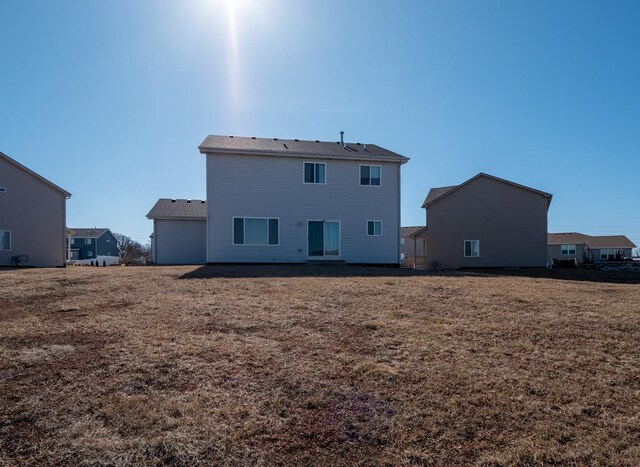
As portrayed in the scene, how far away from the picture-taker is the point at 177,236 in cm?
2367

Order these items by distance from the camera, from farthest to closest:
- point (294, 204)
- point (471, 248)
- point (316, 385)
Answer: point (471, 248) < point (294, 204) < point (316, 385)

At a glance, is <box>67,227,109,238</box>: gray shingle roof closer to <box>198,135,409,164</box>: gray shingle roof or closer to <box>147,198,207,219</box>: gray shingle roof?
<box>147,198,207,219</box>: gray shingle roof

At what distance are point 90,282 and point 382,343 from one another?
7544mm

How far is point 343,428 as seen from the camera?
3172 millimetres

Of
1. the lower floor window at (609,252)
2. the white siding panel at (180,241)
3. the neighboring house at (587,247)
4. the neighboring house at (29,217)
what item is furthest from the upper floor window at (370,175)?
the lower floor window at (609,252)

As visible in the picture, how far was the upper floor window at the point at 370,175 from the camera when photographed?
1881 cm

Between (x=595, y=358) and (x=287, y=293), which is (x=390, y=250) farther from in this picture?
(x=595, y=358)

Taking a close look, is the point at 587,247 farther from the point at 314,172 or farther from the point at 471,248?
the point at 314,172

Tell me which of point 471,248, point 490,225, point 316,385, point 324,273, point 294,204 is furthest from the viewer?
point 471,248

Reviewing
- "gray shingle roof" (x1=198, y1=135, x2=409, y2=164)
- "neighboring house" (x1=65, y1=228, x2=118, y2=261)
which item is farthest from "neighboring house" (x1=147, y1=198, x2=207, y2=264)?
"neighboring house" (x1=65, y1=228, x2=118, y2=261)

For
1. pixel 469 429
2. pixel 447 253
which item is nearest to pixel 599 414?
pixel 469 429

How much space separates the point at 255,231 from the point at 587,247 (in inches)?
1843

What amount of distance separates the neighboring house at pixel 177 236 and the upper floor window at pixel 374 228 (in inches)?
373

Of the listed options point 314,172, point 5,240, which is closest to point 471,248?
point 314,172
